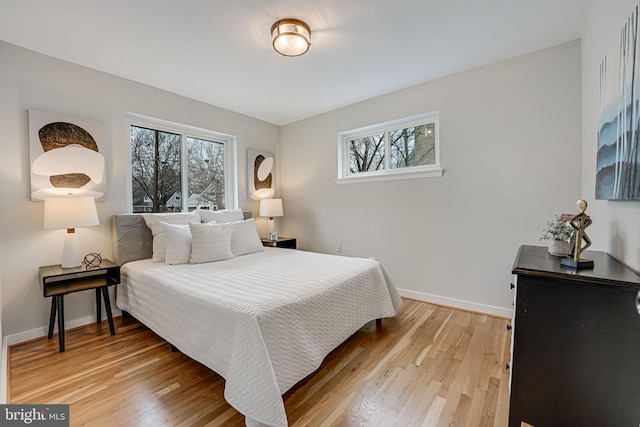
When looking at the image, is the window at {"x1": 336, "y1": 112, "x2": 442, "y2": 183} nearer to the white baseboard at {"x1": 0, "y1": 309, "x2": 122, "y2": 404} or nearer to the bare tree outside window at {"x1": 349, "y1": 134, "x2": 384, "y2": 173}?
the bare tree outside window at {"x1": 349, "y1": 134, "x2": 384, "y2": 173}

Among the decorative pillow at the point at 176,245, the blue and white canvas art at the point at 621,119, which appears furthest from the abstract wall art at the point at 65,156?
the blue and white canvas art at the point at 621,119

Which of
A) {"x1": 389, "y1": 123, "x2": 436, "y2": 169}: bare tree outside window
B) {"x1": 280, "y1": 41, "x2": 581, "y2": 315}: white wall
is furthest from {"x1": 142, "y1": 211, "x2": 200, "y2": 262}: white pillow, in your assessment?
{"x1": 389, "y1": 123, "x2": 436, "y2": 169}: bare tree outside window

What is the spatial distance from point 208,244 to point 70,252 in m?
1.09

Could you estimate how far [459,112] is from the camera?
9.06 feet

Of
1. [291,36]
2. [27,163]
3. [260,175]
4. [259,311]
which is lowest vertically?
[259,311]

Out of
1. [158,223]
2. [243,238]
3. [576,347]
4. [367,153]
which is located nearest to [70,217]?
[158,223]

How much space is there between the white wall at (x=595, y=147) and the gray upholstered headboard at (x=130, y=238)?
11.6 ft

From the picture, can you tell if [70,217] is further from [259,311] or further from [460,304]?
[460,304]

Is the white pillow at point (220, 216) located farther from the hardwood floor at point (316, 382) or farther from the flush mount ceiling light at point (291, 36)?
the flush mount ceiling light at point (291, 36)

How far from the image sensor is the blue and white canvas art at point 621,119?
1.02 meters

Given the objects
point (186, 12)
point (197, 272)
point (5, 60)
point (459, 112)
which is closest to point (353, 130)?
point (459, 112)

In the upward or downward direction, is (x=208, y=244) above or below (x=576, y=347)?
above

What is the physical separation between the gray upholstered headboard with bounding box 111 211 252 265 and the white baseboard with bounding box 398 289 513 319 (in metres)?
2.91

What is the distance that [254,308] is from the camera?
144 centimetres
